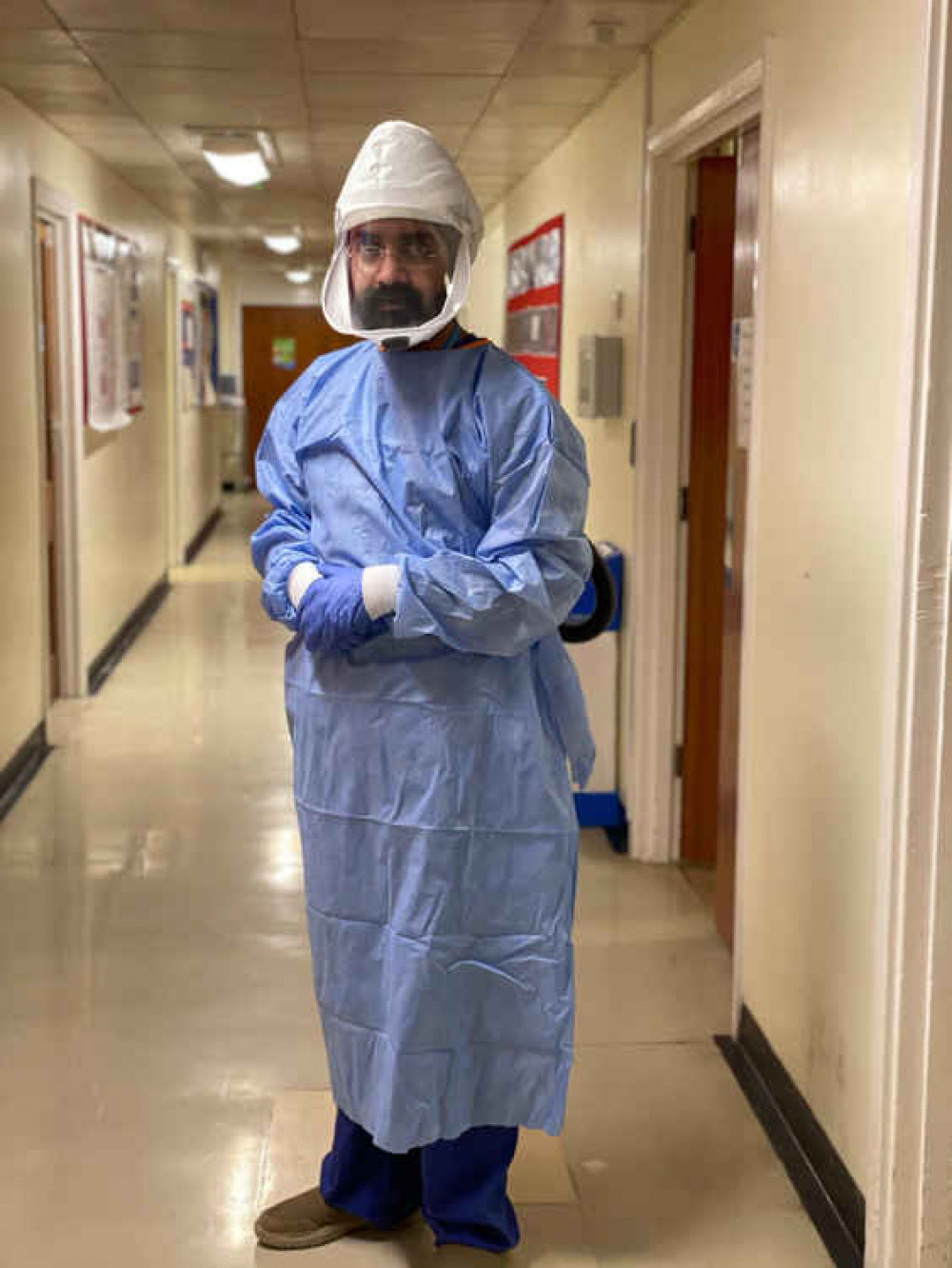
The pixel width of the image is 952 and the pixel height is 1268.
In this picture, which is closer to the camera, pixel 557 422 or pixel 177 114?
pixel 557 422

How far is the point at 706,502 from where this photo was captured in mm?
4160

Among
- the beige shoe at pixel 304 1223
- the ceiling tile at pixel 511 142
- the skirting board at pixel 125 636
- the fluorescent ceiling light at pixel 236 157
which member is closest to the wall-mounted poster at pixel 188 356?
the skirting board at pixel 125 636

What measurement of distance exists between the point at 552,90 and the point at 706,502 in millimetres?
1591

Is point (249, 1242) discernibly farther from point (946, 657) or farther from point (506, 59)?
point (506, 59)

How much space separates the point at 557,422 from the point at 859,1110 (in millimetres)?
Answer: 1170

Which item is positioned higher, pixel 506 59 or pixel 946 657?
pixel 506 59

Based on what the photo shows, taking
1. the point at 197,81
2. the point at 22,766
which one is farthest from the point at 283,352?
the point at 22,766

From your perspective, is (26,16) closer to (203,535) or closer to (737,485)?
(737,485)

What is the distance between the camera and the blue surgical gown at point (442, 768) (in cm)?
219

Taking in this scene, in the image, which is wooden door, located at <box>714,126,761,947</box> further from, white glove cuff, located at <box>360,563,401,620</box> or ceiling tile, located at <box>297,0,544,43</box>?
white glove cuff, located at <box>360,563,401,620</box>

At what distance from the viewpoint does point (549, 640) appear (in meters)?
2.33

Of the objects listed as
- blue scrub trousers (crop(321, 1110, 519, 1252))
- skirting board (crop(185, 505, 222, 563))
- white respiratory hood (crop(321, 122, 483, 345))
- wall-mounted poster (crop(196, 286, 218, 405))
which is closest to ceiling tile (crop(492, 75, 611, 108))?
white respiratory hood (crop(321, 122, 483, 345))

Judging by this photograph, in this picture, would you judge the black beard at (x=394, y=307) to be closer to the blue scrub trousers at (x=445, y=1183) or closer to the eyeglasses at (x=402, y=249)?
the eyeglasses at (x=402, y=249)

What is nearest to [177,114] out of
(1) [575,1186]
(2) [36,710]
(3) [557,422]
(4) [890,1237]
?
(2) [36,710]
